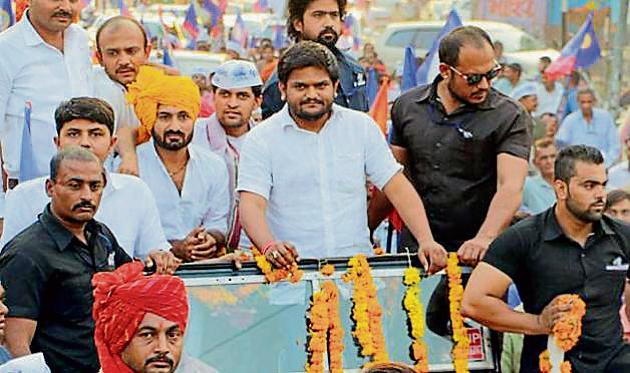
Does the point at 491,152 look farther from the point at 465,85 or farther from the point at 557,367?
the point at 557,367

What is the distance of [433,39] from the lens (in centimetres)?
2258

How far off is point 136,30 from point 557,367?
3.31 m

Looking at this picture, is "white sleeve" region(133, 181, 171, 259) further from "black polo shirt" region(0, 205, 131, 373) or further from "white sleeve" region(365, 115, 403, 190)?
"white sleeve" region(365, 115, 403, 190)

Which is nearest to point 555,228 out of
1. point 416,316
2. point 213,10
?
point 416,316

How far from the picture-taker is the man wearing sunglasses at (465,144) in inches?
275

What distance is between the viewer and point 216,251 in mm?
7145

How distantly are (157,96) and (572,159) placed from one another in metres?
2.31

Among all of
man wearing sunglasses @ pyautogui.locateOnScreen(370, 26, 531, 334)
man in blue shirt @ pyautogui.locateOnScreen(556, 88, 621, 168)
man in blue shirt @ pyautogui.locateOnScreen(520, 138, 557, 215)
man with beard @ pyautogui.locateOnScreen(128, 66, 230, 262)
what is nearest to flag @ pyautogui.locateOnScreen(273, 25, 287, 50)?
man in blue shirt @ pyautogui.locateOnScreen(556, 88, 621, 168)

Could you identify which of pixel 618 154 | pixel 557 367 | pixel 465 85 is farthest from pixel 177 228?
pixel 618 154

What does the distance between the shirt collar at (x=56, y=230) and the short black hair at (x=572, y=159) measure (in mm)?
2187

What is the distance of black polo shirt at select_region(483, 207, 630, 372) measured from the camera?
6.14m

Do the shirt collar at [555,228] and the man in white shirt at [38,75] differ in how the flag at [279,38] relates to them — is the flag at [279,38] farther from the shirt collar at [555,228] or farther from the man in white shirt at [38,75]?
the shirt collar at [555,228]

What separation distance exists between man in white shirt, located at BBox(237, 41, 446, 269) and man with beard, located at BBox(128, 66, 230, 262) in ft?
2.42

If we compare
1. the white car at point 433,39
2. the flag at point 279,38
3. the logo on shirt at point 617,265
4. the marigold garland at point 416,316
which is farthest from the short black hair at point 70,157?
the white car at point 433,39
